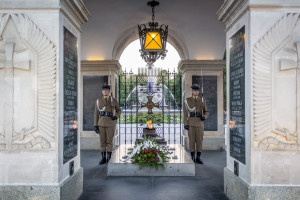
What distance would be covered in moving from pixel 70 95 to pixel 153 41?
7.14 feet

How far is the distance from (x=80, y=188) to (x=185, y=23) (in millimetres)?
6149

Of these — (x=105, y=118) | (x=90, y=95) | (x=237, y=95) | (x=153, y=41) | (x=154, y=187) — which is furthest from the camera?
(x=90, y=95)

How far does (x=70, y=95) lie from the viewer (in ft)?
13.0

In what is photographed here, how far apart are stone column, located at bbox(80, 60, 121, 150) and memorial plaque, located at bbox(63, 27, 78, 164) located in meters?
4.33

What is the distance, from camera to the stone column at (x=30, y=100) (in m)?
3.43

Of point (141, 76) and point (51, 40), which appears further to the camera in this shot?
point (141, 76)

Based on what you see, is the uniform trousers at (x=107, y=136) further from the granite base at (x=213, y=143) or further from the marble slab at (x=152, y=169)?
the granite base at (x=213, y=143)

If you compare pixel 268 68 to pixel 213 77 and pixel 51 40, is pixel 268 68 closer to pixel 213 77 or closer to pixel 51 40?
pixel 51 40

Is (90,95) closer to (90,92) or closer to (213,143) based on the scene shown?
(90,92)

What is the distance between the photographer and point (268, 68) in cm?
343

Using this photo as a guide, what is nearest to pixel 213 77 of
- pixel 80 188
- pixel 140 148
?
pixel 140 148

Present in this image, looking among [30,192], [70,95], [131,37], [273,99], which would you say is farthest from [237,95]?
[131,37]

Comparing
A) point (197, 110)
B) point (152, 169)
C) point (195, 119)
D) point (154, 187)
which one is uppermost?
point (197, 110)

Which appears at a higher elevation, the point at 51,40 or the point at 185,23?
the point at 185,23
